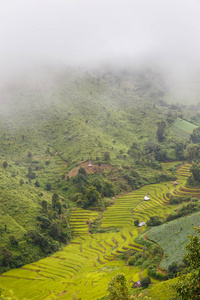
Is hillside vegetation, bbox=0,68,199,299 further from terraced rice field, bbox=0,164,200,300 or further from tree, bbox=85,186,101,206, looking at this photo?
tree, bbox=85,186,101,206

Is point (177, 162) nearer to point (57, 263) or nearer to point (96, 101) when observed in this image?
point (96, 101)

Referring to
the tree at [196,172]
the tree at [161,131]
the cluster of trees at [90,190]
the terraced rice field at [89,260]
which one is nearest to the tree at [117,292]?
the terraced rice field at [89,260]

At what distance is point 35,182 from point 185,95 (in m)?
139

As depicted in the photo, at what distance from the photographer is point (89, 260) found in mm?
61094

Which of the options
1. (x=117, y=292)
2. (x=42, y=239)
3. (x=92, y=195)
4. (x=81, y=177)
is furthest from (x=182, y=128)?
(x=117, y=292)

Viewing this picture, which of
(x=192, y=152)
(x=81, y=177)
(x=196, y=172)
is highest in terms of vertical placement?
(x=196, y=172)

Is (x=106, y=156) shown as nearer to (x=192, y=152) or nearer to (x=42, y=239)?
(x=192, y=152)

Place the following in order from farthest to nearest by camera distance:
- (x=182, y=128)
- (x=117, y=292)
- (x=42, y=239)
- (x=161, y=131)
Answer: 1. (x=182, y=128)
2. (x=161, y=131)
3. (x=42, y=239)
4. (x=117, y=292)

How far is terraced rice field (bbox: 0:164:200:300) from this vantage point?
4869 centimetres

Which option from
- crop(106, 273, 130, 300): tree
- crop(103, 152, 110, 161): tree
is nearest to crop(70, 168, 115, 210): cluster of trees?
crop(103, 152, 110, 161): tree

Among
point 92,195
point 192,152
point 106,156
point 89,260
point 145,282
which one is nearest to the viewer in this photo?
point 145,282

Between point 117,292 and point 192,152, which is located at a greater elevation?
point 117,292

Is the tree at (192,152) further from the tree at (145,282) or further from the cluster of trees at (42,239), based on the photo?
the tree at (145,282)

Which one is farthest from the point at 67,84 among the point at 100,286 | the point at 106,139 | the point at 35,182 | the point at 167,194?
the point at 100,286
